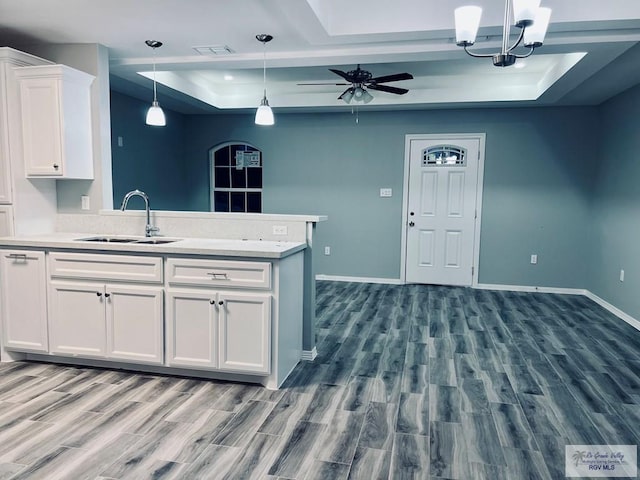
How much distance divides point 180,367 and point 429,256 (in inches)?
160

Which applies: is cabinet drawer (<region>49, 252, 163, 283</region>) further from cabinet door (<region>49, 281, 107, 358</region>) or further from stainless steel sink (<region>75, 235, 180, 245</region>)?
stainless steel sink (<region>75, 235, 180, 245</region>)

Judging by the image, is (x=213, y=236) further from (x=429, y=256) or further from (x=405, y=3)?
(x=429, y=256)

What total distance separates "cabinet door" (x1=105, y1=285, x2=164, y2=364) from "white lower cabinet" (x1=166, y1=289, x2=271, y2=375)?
80 mm

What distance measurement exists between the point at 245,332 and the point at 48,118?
2.14 meters

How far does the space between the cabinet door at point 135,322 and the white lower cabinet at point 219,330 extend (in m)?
0.08

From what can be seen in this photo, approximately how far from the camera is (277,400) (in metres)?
2.66

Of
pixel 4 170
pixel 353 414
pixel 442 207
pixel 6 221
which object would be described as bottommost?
pixel 353 414

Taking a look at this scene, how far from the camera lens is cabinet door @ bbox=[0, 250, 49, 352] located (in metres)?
3.02

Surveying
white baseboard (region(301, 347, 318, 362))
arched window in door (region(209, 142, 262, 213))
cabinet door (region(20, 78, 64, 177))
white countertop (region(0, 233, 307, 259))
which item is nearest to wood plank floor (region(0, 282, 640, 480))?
white baseboard (region(301, 347, 318, 362))

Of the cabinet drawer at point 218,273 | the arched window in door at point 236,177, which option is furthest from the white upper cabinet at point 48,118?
the arched window in door at point 236,177

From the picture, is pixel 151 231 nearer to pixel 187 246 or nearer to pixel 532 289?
pixel 187 246

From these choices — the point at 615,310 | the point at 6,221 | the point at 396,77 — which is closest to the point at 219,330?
the point at 6,221

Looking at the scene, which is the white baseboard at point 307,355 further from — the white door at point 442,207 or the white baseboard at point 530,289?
the white baseboard at point 530,289

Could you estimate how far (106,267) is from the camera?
2906mm
